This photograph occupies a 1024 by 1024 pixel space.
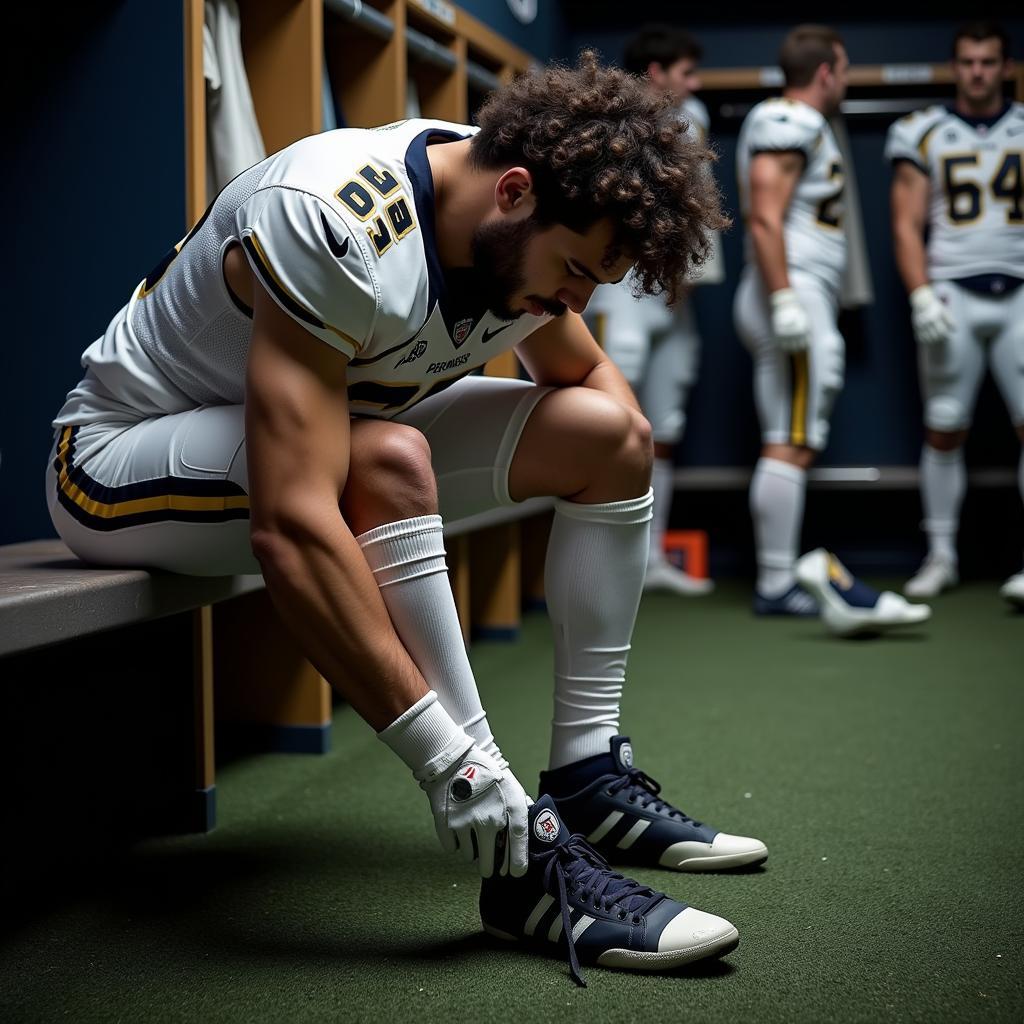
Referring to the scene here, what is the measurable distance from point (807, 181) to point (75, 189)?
2.31 meters

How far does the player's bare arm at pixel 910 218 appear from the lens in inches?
146

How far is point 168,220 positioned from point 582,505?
0.67 m

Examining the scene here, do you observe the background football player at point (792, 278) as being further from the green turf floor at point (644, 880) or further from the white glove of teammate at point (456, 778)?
the white glove of teammate at point (456, 778)

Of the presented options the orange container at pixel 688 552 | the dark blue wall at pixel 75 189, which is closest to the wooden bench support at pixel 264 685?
the dark blue wall at pixel 75 189

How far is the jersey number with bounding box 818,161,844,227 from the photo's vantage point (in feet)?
11.6

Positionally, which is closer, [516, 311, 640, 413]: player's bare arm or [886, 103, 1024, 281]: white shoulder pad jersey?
[516, 311, 640, 413]: player's bare arm

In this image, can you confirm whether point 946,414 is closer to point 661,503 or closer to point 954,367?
point 954,367

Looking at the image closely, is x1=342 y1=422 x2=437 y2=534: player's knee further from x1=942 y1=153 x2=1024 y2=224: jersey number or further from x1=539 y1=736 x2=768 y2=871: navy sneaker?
x1=942 y1=153 x2=1024 y2=224: jersey number

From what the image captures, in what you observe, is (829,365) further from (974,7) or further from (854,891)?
(854,891)

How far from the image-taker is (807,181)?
3.52 m

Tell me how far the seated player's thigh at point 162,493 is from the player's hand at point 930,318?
106 inches

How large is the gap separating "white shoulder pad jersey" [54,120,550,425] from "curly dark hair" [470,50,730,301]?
0.11 meters

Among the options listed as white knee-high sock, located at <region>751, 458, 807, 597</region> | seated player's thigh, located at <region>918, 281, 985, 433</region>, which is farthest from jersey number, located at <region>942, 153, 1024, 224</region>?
white knee-high sock, located at <region>751, 458, 807, 597</region>

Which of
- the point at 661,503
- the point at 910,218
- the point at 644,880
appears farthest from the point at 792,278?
the point at 644,880
